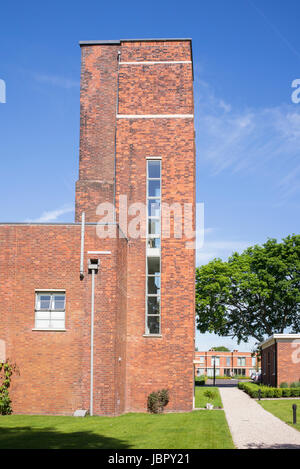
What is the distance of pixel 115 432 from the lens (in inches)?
615

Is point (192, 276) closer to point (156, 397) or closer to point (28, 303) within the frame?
point (156, 397)

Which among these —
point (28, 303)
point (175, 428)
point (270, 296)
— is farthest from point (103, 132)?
point (270, 296)

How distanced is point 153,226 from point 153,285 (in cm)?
245

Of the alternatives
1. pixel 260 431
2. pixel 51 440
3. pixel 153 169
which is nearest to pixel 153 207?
pixel 153 169

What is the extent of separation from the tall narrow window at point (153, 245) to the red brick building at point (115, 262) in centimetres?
4

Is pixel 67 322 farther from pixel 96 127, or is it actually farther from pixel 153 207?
pixel 96 127

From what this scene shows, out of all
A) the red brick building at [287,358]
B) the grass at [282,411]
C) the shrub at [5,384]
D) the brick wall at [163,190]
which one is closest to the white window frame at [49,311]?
the shrub at [5,384]

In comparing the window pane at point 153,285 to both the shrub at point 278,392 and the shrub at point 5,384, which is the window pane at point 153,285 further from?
the shrub at point 278,392

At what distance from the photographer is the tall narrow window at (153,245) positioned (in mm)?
23625

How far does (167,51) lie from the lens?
25453 mm

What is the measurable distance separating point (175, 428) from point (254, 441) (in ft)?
8.55

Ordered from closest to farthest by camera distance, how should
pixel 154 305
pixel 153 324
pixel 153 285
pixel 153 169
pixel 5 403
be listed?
pixel 5 403, pixel 153 324, pixel 154 305, pixel 153 285, pixel 153 169

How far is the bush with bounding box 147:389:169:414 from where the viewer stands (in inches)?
886
